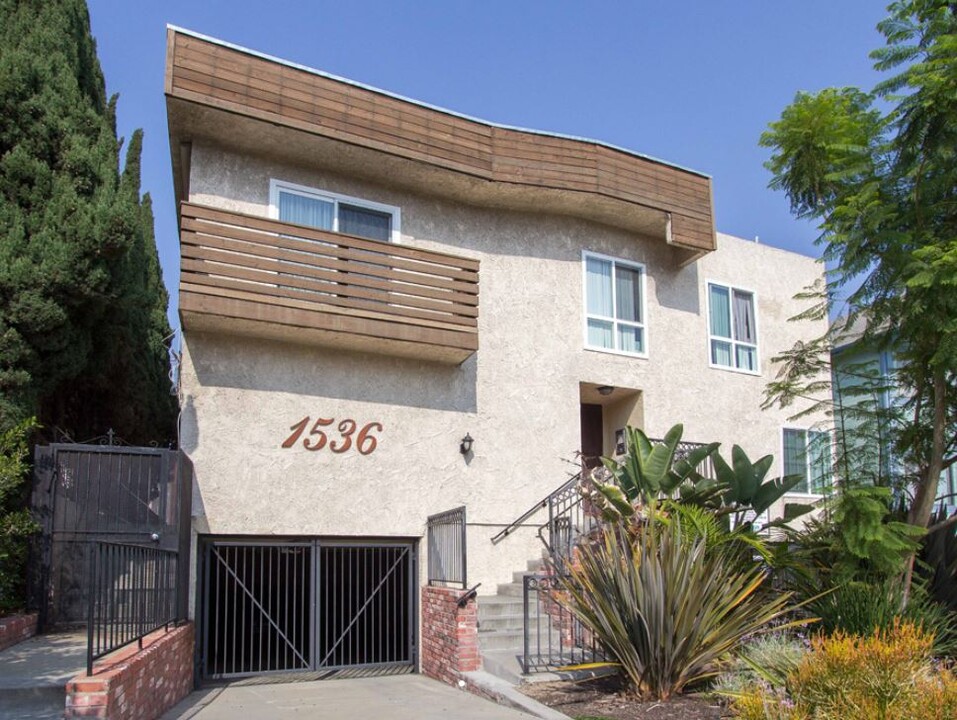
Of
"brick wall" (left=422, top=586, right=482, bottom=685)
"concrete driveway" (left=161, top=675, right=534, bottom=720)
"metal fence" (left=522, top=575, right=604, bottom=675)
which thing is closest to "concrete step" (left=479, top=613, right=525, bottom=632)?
"metal fence" (left=522, top=575, right=604, bottom=675)

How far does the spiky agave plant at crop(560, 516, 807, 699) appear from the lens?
834 centimetres

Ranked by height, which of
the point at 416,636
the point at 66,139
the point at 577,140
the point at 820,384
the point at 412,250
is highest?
the point at 577,140

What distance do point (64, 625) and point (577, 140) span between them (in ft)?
34.1

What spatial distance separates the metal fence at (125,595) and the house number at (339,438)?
2689 mm

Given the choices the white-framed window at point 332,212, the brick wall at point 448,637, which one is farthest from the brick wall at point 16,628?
the white-framed window at point 332,212

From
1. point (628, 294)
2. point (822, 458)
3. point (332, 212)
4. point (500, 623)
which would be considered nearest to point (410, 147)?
point (332, 212)

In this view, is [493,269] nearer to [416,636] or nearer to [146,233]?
[416,636]

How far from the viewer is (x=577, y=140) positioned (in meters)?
14.1

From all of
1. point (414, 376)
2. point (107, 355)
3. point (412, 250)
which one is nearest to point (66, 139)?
point (107, 355)

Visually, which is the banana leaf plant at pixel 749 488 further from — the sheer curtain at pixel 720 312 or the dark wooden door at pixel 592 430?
the sheer curtain at pixel 720 312

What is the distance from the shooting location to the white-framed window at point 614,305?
49.1 feet

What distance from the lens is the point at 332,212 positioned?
12.9 metres

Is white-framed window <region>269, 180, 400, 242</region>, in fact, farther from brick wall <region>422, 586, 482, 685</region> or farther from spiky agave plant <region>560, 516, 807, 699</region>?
spiky agave plant <region>560, 516, 807, 699</region>

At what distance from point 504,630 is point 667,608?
3.68m
